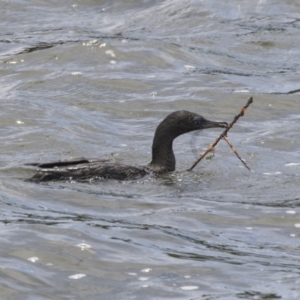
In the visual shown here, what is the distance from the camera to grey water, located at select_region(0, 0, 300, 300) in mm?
9789

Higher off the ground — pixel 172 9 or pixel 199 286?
pixel 172 9

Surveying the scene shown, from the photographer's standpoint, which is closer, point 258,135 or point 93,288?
point 93,288

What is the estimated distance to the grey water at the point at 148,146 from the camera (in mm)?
9789

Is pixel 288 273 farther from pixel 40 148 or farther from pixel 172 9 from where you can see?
pixel 172 9

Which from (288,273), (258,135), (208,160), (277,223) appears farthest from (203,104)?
(288,273)

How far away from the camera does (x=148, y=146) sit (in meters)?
14.8

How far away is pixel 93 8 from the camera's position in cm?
2209

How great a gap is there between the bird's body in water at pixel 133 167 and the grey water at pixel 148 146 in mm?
122

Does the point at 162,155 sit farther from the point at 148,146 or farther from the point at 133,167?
the point at 148,146

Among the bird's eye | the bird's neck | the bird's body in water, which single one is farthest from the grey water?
the bird's eye

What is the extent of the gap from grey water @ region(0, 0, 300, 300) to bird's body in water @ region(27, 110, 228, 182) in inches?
4.8

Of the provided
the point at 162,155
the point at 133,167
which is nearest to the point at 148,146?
the point at 162,155

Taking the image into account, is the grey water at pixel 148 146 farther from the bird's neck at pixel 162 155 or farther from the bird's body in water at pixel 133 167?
the bird's neck at pixel 162 155

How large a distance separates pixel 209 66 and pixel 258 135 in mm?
3457
